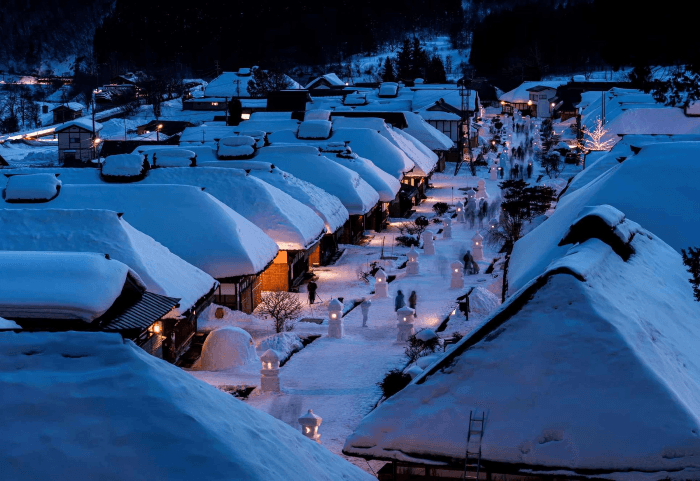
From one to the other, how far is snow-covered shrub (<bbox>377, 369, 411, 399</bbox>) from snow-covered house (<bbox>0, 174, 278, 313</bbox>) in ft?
18.9

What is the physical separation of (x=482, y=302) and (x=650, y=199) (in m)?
5.24

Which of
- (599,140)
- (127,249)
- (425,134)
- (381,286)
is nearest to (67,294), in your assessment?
(127,249)

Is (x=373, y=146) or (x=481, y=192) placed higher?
(x=373, y=146)

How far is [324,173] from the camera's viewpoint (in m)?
30.7

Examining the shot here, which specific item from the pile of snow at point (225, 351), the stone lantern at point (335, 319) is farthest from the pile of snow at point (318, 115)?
the pile of snow at point (225, 351)

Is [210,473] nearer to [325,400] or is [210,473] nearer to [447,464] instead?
[447,464]

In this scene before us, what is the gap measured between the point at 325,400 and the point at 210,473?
9639mm

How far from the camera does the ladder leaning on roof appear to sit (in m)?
7.34

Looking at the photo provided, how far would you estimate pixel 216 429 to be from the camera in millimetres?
4582

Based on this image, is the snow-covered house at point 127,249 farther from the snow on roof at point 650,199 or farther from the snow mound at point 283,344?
the snow on roof at point 650,199

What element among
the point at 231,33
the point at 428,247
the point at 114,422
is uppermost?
the point at 231,33

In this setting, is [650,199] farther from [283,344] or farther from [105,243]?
[105,243]

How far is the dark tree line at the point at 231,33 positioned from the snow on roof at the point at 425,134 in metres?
80.1

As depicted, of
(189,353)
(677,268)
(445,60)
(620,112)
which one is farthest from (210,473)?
(445,60)
